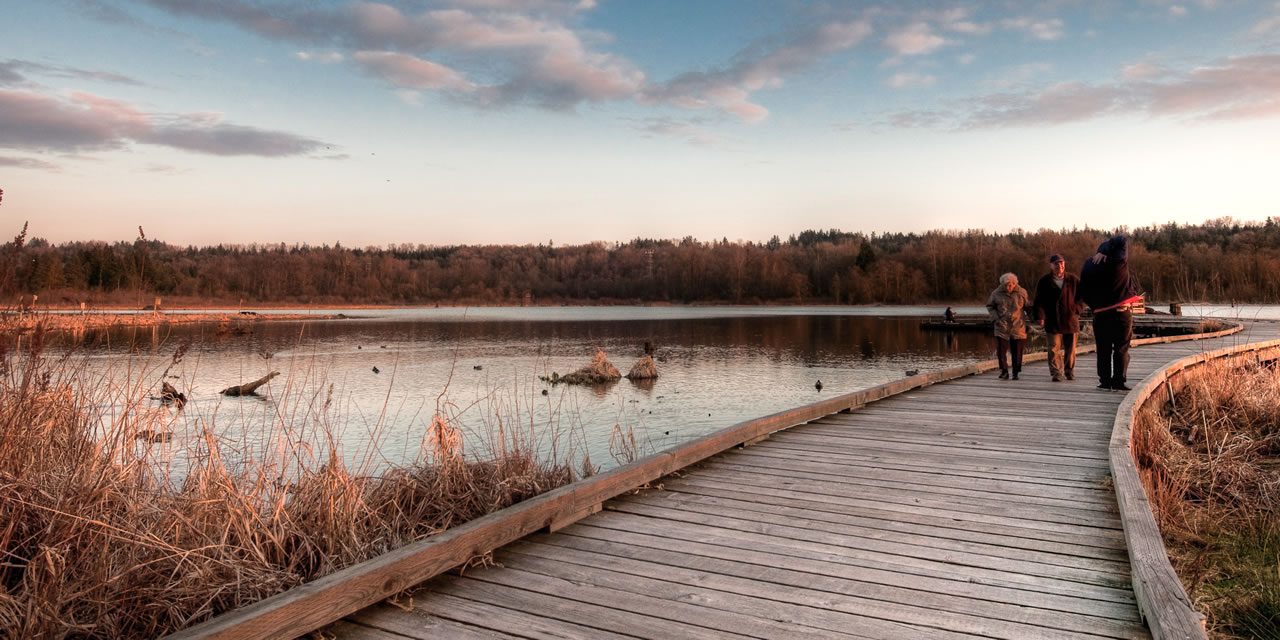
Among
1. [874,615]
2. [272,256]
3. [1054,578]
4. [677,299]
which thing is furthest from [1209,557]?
[272,256]

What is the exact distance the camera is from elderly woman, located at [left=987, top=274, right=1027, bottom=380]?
10.6 m

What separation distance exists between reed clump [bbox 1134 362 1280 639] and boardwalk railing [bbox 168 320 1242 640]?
298 cm

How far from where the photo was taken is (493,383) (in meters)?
21.7

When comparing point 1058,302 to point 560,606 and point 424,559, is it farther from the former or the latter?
point 424,559

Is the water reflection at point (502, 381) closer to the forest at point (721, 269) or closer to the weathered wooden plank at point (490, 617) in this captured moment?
the weathered wooden plank at point (490, 617)

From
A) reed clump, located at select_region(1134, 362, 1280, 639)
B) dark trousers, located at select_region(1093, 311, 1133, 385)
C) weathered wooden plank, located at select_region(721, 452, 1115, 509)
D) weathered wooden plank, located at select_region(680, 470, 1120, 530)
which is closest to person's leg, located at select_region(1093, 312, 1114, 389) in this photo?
dark trousers, located at select_region(1093, 311, 1133, 385)

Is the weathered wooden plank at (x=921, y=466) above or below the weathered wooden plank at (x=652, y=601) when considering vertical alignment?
below

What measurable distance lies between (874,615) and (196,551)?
299cm

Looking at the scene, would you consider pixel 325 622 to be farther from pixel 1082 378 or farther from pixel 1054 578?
pixel 1082 378

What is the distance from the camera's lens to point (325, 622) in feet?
9.18

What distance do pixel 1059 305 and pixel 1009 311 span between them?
30.1 inches

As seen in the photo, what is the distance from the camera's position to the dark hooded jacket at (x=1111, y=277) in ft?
28.6

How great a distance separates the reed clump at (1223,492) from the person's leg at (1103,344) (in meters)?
0.64

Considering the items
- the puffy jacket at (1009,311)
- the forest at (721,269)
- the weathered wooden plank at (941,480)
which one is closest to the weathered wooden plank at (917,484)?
the weathered wooden plank at (941,480)
